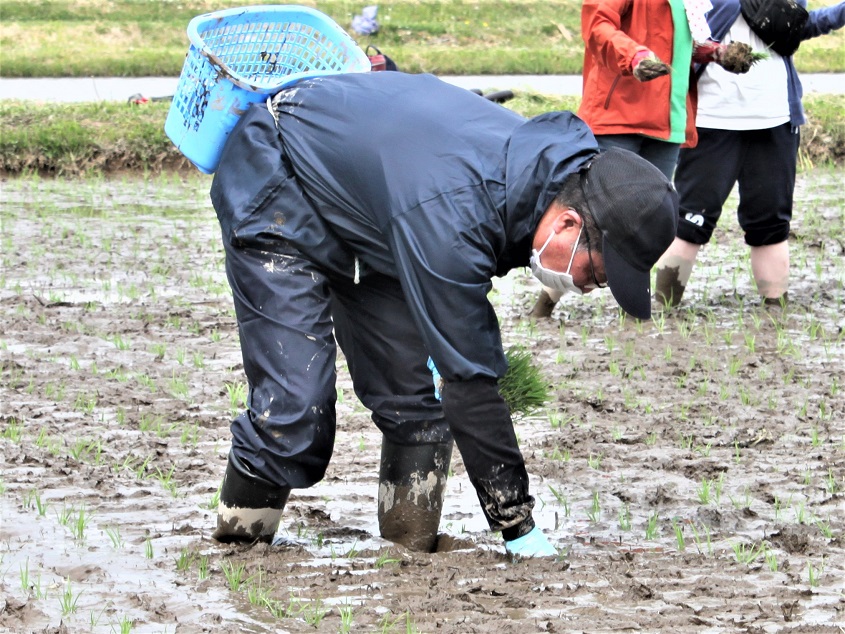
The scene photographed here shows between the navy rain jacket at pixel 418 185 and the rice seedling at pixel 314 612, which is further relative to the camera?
the rice seedling at pixel 314 612

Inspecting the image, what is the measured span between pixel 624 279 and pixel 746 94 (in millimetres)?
3037

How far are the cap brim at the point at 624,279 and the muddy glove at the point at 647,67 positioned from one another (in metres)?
2.24

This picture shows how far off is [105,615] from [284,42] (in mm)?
1759

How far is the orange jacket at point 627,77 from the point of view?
521 cm

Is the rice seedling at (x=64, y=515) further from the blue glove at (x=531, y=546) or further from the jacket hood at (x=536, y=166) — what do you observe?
the jacket hood at (x=536, y=166)

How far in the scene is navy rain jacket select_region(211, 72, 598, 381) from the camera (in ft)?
9.00

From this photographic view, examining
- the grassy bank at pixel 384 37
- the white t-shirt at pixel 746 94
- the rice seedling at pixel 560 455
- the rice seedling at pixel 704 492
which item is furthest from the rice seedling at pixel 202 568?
the grassy bank at pixel 384 37

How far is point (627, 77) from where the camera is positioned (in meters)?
5.23

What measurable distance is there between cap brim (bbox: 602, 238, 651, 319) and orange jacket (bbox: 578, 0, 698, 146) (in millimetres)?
2494

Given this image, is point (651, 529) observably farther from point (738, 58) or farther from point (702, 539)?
point (738, 58)

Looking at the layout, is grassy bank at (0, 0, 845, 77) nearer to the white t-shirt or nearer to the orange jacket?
the white t-shirt

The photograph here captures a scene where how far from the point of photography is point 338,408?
4805 mm

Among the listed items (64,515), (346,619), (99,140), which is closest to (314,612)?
(346,619)

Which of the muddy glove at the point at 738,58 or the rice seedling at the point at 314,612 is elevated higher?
the muddy glove at the point at 738,58
